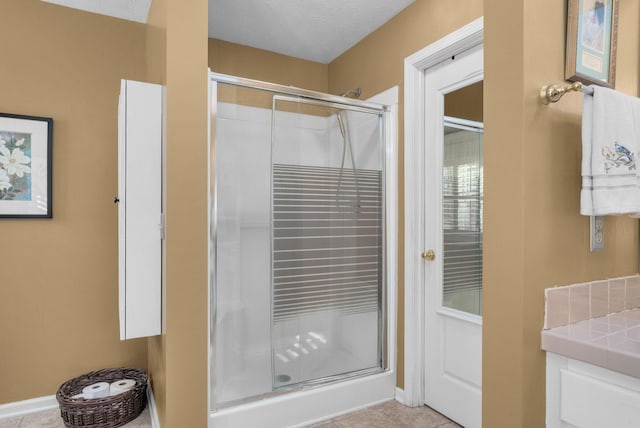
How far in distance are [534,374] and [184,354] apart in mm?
1500

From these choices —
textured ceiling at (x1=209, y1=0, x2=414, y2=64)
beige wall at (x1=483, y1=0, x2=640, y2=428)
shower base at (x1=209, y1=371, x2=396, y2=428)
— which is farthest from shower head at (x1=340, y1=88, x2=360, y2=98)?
shower base at (x1=209, y1=371, x2=396, y2=428)

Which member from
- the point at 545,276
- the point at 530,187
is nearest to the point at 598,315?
the point at 545,276

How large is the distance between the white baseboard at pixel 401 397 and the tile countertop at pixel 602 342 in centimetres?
149

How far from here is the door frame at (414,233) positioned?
7.88 feet

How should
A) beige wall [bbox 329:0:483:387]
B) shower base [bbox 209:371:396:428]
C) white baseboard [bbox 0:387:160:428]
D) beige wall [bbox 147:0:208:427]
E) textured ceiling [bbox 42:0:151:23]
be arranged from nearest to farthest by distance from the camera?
1. beige wall [bbox 147:0:208:427]
2. shower base [bbox 209:371:396:428]
3. beige wall [bbox 329:0:483:387]
4. white baseboard [bbox 0:387:160:428]
5. textured ceiling [bbox 42:0:151:23]

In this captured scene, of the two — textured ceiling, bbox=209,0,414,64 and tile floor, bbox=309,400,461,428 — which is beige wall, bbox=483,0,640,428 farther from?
textured ceiling, bbox=209,0,414,64

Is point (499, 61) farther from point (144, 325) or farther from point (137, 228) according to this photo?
point (144, 325)

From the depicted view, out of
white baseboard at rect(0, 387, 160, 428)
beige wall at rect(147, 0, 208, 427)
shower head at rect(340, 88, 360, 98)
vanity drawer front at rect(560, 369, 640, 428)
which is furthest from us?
shower head at rect(340, 88, 360, 98)

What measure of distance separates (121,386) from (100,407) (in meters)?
0.20

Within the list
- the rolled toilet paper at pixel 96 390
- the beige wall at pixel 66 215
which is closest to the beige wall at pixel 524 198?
the rolled toilet paper at pixel 96 390

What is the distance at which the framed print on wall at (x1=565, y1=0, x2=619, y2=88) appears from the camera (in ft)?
3.85

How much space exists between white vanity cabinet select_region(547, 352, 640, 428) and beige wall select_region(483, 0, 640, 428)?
0.05m

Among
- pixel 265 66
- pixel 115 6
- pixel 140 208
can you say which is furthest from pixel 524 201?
pixel 115 6

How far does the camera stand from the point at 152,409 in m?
2.23
